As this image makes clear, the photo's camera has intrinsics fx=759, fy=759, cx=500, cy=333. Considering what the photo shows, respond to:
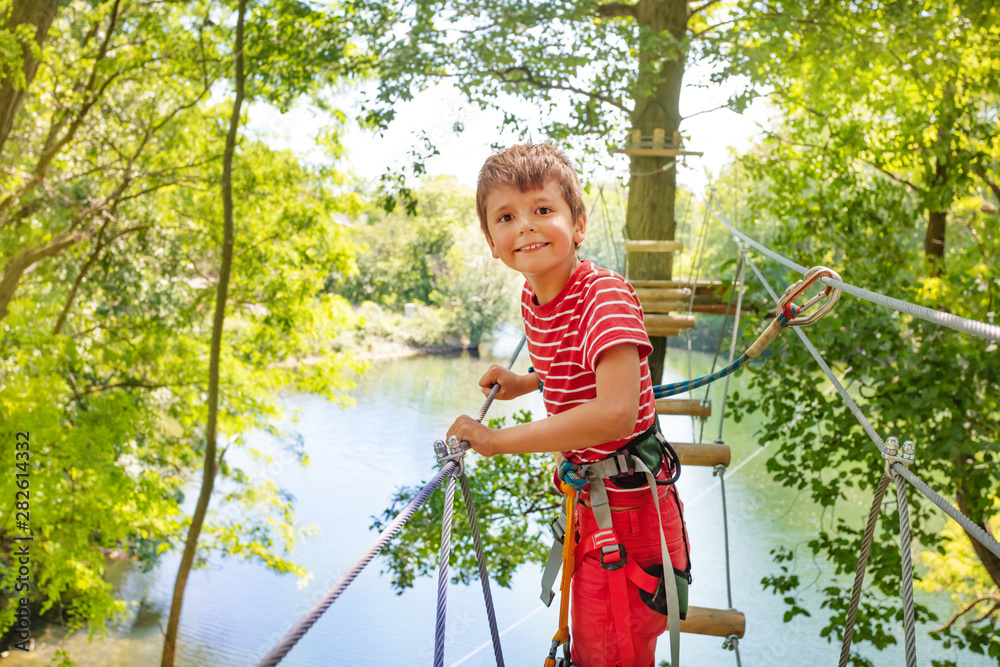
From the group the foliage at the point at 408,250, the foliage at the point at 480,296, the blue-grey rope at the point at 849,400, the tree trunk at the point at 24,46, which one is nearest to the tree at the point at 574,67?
the tree trunk at the point at 24,46

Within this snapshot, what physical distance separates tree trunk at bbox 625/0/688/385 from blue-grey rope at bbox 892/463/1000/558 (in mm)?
2978

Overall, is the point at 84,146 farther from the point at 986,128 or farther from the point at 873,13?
the point at 986,128

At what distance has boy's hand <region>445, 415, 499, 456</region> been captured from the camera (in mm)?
935

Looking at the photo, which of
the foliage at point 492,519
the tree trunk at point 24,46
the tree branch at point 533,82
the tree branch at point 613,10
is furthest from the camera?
the tree branch at point 613,10

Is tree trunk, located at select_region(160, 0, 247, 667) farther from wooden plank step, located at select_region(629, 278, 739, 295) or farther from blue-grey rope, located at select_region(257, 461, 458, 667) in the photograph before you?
blue-grey rope, located at select_region(257, 461, 458, 667)

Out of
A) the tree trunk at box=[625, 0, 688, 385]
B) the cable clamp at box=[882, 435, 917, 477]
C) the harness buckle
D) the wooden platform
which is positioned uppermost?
the tree trunk at box=[625, 0, 688, 385]

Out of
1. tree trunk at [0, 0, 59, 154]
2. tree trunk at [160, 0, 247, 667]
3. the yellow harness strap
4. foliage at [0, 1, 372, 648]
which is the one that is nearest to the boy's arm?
the yellow harness strap

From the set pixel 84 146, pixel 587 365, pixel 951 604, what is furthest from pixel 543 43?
pixel 951 604

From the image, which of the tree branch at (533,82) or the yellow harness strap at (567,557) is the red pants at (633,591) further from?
the tree branch at (533,82)

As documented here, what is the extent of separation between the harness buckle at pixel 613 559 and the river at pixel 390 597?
5.78m

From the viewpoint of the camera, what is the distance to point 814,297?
1.06 m

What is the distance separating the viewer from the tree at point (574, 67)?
3967 millimetres

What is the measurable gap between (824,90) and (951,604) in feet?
18.3

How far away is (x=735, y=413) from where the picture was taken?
3.42 meters
